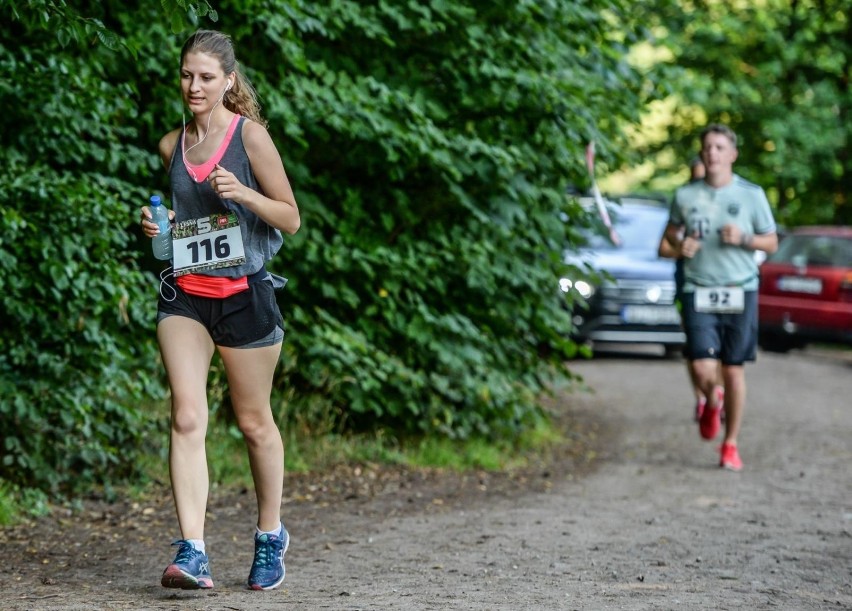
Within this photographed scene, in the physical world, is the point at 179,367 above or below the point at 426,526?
above

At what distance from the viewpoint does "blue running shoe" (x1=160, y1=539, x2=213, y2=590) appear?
468 centimetres

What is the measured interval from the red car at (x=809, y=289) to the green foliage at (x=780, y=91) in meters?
4.58

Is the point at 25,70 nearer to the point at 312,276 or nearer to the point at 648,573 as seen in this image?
the point at 312,276

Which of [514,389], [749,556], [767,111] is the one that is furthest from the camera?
[767,111]

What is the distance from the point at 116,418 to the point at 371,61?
2647mm

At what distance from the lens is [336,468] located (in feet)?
26.5

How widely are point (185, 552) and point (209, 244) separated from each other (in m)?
1.05

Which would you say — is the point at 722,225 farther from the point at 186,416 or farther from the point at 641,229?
the point at 641,229

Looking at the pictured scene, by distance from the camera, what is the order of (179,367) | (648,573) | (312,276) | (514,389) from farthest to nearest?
1. (514,389)
2. (312,276)
3. (648,573)
4. (179,367)

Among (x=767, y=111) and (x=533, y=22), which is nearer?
(x=533, y=22)

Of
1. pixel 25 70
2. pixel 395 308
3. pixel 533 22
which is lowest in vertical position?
pixel 395 308

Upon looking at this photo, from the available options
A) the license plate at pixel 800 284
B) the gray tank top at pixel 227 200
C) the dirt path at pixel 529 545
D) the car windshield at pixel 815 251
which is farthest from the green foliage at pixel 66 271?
the license plate at pixel 800 284

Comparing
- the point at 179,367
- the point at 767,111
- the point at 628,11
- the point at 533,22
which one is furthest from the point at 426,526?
the point at 767,111

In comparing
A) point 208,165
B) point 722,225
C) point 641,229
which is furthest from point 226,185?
point 641,229
